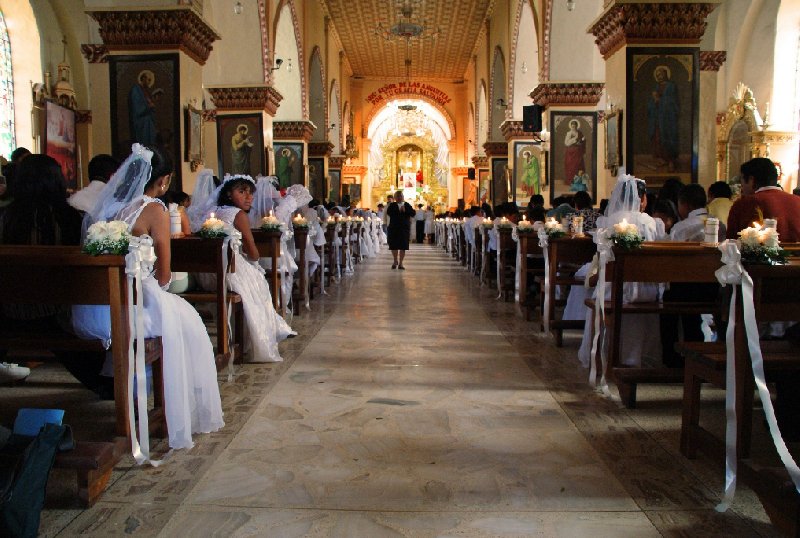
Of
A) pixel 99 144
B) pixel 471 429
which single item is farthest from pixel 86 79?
pixel 471 429

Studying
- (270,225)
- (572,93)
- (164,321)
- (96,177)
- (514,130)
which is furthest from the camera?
(514,130)

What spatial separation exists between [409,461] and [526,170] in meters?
14.5

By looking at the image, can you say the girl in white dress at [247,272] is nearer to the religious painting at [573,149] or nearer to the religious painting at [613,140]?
the religious painting at [613,140]

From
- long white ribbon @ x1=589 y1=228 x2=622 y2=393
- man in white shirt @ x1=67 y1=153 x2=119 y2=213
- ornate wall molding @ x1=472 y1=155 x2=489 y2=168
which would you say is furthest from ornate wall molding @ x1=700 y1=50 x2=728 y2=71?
ornate wall molding @ x1=472 y1=155 x2=489 y2=168

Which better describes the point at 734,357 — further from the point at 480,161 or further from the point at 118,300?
the point at 480,161

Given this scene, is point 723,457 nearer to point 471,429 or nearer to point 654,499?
point 654,499

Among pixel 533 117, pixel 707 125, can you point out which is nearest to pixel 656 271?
pixel 707 125

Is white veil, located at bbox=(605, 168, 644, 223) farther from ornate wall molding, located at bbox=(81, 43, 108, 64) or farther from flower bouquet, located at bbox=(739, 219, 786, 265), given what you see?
ornate wall molding, located at bbox=(81, 43, 108, 64)

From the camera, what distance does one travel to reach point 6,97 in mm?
15344

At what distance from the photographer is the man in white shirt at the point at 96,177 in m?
4.75

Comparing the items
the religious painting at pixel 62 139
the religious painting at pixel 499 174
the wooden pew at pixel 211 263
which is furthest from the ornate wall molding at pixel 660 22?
the religious painting at pixel 499 174

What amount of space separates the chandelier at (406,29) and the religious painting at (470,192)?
6.35m

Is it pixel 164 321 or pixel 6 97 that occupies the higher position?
pixel 6 97

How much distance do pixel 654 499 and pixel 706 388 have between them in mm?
2172
